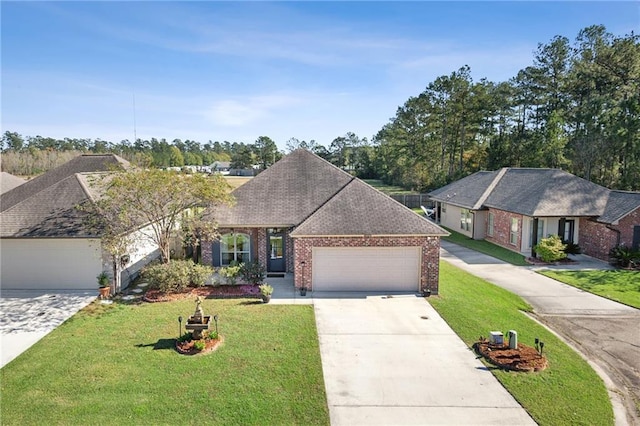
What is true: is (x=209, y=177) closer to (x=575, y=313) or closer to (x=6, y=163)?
(x=575, y=313)

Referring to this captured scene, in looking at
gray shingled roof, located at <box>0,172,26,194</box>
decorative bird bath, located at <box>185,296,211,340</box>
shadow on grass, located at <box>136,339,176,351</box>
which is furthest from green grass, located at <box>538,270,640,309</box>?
gray shingled roof, located at <box>0,172,26,194</box>

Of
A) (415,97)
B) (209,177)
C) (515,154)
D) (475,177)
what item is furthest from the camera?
(415,97)

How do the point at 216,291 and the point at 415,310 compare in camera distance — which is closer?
the point at 415,310

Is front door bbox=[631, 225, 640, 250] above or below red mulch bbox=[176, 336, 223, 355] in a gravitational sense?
above

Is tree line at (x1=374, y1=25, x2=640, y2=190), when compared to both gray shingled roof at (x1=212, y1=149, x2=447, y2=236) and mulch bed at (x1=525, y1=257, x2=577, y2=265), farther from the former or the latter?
→ gray shingled roof at (x1=212, y1=149, x2=447, y2=236)

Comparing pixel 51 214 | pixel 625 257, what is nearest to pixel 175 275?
pixel 51 214

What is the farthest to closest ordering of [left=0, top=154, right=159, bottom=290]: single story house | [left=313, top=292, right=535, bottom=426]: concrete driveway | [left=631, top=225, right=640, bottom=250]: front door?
[left=631, top=225, right=640, bottom=250]: front door → [left=0, top=154, right=159, bottom=290]: single story house → [left=313, top=292, right=535, bottom=426]: concrete driveway

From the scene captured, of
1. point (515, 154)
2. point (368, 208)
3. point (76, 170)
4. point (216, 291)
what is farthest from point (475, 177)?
point (76, 170)
